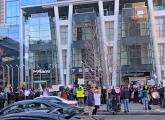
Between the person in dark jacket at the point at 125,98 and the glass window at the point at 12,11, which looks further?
the glass window at the point at 12,11

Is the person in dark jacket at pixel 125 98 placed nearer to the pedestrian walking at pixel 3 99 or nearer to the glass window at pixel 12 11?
the pedestrian walking at pixel 3 99

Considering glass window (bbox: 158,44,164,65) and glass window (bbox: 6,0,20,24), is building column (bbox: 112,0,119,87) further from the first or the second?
glass window (bbox: 6,0,20,24)

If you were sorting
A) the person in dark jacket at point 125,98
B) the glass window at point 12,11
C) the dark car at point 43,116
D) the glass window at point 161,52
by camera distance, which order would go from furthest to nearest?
the glass window at point 12,11
the glass window at point 161,52
the person in dark jacket at point 125,98
the dark car at point 43,116

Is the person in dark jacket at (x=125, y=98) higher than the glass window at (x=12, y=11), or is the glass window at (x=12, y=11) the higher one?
the glass window at (x=12, y=11)

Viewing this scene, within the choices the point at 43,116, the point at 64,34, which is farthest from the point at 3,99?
the point at 64,34

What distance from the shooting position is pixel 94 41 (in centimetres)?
7056

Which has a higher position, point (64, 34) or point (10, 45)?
point (64, 34)

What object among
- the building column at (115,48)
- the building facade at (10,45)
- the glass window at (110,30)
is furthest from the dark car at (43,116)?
the building facade at (10,45)

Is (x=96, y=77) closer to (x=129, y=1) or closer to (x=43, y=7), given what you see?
(x=129, y=1)

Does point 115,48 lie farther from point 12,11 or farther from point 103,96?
point 103,96

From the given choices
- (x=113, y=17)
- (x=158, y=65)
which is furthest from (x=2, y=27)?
(x=158, y=65)

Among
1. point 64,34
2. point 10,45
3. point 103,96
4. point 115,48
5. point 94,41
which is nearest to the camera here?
point 103,96

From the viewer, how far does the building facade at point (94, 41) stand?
69688 millimetres

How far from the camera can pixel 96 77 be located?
65.4 m
